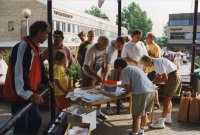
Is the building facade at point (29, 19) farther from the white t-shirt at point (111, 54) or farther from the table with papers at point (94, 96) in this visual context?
the table with papers at point (94, 96)

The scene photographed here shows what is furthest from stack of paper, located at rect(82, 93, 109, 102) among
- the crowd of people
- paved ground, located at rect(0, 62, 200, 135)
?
paved ground, located at rect(0, 62, 200, 135)

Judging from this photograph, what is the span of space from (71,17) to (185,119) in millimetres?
25616

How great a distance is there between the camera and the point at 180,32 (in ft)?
165

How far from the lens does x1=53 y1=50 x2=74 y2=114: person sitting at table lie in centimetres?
308

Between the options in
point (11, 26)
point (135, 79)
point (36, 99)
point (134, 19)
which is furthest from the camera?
point (134, 19)

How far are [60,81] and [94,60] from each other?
77cm

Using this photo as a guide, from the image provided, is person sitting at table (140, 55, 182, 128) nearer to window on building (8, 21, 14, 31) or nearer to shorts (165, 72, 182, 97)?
shorts (165, 72, 182, 97)

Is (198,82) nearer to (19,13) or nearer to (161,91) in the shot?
(161,91)

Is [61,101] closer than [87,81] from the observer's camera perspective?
Yes

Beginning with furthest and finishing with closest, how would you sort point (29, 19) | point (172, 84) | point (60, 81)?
point (29, 19) → point (172, 84) → point (60, 81)

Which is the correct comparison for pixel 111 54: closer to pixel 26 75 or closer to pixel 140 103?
pixel 140 103

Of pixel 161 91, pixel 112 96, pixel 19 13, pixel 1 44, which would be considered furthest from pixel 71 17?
pixel 112 96

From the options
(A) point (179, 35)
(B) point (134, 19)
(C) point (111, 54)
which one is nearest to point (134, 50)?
(C) point (111, 54)

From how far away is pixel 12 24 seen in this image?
26.4 metres
